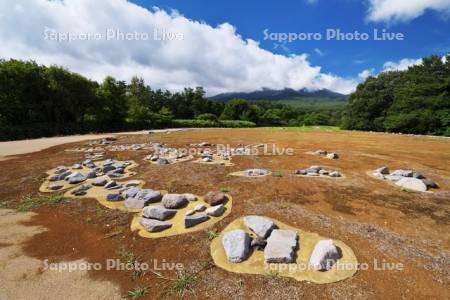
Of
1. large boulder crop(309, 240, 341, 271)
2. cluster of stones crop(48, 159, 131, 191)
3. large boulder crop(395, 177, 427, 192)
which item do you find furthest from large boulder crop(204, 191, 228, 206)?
large boulder crop(395, 177, 427, 192)

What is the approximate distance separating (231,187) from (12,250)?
15.2ft

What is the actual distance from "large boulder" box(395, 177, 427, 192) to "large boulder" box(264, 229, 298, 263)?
4528 mm

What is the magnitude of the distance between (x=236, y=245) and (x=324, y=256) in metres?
1.30

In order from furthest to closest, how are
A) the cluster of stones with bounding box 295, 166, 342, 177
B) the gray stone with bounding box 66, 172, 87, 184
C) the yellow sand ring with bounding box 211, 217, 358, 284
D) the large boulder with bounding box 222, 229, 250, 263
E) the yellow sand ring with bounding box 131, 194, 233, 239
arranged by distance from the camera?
the cluster of stones with bounding box 295, 166, 342, 177 < the gray stone with bounding box 66, 172, 87, 184 < the yellow sand ring with bounding box 131, 194, 233, 239 < the large boulder with bounding box 222, 229, 250, 263 < the yellow sand ring with bounding box 211, 217, 358, 284

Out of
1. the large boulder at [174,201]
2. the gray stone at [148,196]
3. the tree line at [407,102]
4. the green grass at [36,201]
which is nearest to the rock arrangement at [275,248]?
the large boulder at [174,201]

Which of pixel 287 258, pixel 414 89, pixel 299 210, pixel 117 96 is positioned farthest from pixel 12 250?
pixel 414 89

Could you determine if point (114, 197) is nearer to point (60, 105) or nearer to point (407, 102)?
point (60, 105)

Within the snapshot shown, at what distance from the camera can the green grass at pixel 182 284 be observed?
286 cm

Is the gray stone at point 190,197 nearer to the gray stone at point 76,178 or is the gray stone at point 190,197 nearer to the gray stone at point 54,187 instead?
the gray stone at point 76,178

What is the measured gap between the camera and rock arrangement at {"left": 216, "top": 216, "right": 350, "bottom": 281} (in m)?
3.24

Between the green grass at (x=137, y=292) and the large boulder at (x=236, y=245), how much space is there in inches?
48.7

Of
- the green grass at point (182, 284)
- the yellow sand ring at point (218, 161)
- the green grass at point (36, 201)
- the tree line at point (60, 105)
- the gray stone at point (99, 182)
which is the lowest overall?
the green grass at point (182, 284)

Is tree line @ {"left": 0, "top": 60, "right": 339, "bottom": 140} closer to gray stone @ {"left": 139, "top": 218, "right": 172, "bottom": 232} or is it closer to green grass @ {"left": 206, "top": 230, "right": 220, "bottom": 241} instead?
gray stone @ {"left": 139, "top": 218, "right": 172, "bottom": 232}

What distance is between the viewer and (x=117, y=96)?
1348 inches
